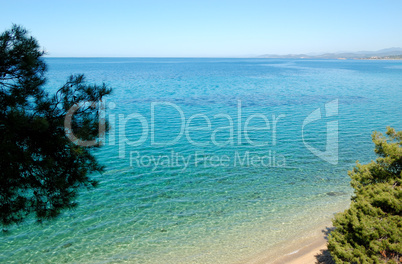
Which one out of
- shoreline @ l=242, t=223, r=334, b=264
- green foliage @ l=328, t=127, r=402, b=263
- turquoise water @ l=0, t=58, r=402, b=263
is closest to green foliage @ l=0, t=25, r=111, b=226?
turquoise water @ l=0, t=58, r=402, b=263

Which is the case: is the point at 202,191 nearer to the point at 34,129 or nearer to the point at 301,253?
the point at 301,253

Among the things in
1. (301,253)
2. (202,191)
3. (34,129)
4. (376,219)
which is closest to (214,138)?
(202,191)

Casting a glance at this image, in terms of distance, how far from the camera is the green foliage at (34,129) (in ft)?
21.2

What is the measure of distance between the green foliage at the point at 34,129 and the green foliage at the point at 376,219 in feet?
23.2

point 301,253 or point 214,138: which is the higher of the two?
point 214,138

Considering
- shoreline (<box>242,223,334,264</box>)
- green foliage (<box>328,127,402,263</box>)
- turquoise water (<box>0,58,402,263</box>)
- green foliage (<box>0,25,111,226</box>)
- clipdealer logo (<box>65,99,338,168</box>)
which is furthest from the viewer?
clipdealer logo (<box>65,99,338,168</box>)

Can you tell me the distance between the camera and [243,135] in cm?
2523

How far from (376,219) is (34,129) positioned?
831 cm

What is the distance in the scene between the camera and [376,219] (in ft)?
22.4

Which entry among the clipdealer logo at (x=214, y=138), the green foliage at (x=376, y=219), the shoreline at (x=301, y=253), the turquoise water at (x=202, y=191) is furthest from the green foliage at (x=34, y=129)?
the green foliage at (x=376, y=219)

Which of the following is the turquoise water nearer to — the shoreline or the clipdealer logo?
the clipdealer logo

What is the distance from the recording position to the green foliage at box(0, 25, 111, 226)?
645 centimetres

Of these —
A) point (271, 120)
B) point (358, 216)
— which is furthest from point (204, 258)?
point (271, 120)

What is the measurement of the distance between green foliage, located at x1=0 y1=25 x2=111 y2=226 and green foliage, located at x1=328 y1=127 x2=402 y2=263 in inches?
278
